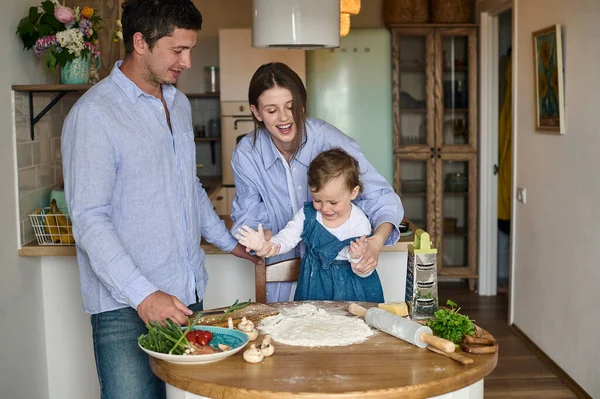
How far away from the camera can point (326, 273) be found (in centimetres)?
262

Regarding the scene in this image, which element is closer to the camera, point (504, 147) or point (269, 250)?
point (269, 250)

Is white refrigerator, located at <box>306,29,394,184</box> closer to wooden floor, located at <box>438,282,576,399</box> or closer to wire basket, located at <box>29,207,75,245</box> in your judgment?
wooden floor, located at <box>438,282,576,399</box>

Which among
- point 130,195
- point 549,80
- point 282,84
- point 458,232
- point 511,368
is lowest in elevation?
point 511,368

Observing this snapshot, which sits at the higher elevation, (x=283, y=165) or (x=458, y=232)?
(x=283, y=165)

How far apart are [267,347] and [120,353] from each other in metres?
0.55

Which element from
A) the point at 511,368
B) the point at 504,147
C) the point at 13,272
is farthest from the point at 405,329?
the point at 504,147

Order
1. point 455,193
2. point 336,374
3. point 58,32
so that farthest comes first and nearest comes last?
point 455,193
point 58,32
point 336,374

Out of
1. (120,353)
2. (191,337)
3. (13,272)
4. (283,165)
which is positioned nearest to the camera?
(191,337)

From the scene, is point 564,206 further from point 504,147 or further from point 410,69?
point 410,69

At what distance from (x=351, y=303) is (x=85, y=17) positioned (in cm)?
173

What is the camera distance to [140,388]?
2291mm

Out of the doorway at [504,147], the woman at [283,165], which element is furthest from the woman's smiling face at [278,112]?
the doorway at [504,147]

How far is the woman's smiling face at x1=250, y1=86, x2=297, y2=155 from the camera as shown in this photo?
2.50m

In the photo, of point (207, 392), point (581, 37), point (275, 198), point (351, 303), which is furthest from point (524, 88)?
point (207, 392)
